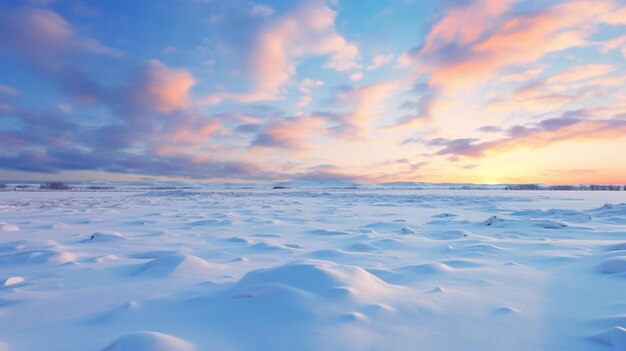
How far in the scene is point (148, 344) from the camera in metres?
1.57

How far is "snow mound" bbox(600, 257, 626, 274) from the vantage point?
3053 mm

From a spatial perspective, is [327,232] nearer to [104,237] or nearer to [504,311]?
[104,237]

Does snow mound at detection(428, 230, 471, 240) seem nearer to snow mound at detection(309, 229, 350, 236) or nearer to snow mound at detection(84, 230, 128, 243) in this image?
snow mound at detection(309, 229, 350, 236)

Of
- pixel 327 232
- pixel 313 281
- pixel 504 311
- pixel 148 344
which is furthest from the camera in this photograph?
pixel 327 232

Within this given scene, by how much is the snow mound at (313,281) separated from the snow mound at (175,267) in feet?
2.97

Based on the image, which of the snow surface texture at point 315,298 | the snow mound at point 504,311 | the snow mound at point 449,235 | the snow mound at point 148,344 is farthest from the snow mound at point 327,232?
the snow mound at point 148,344

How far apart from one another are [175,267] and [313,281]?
1.60 meters

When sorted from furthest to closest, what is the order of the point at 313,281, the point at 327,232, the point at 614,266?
the point at 327,232 → the point at 614,266 → the point at 313,281

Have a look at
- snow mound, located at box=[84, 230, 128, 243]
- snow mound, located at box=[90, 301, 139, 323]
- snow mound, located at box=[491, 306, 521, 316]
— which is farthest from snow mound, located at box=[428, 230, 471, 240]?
snow mound, located at box=[84, 230, 128, 243]

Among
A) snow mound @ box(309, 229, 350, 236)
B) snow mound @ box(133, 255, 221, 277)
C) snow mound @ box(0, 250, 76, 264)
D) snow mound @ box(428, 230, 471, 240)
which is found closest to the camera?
snow mound @ box(133, 255, 221, 277)

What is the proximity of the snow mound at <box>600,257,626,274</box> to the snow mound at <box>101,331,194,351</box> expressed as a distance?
Answer: 3655 millimetres

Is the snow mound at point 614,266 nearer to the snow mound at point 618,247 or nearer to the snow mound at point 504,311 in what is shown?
the snow mound at point 618,247

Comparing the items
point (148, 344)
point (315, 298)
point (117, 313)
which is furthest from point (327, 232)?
point (148, 344)

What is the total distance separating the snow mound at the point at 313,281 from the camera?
7.82 feet
